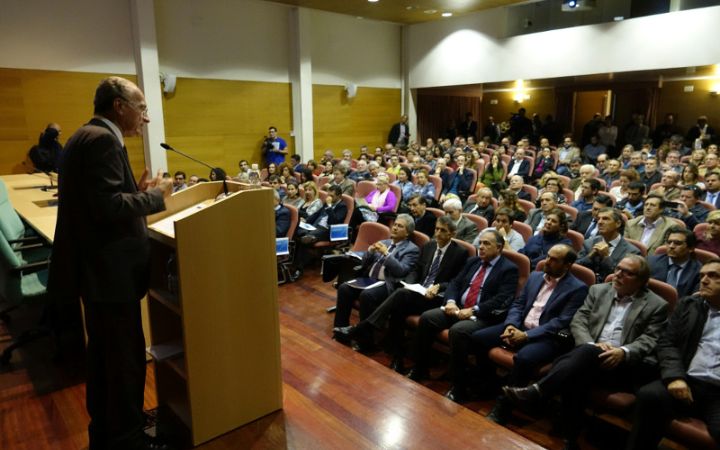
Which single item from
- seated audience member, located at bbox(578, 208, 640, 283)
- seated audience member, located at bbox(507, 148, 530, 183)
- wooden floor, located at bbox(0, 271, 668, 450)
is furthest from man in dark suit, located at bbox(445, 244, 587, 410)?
seated audience member, located at bbox(507, 148, 530, 183)

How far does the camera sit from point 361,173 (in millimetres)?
7895

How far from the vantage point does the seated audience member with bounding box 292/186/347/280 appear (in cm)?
502

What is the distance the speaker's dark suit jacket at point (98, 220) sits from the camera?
5.07 ft

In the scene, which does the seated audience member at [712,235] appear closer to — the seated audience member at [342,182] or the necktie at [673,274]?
the necktie at [673,274]

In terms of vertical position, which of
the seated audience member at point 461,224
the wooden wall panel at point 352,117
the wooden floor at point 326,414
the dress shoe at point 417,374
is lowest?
the dress shoe at point 417,374

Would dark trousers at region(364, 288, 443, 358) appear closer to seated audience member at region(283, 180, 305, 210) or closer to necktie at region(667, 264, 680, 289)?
necktie at region(667, 264, 680, 289)

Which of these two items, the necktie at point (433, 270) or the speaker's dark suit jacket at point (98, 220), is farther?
the necktie at point (433, 270)

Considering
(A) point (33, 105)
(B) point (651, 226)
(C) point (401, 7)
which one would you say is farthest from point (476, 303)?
(C) point (401, 7)

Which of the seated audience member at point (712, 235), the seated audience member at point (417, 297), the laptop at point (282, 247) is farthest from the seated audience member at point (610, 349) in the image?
the laptop at point (282, 247)

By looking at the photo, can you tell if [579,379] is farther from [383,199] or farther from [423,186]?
[423,186]

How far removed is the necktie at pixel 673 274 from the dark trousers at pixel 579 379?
2.97 feet

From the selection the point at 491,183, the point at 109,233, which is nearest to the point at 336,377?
the point at 109,233

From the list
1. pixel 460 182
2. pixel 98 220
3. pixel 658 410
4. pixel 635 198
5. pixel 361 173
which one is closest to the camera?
pixel 98 220

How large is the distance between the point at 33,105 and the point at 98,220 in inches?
301
